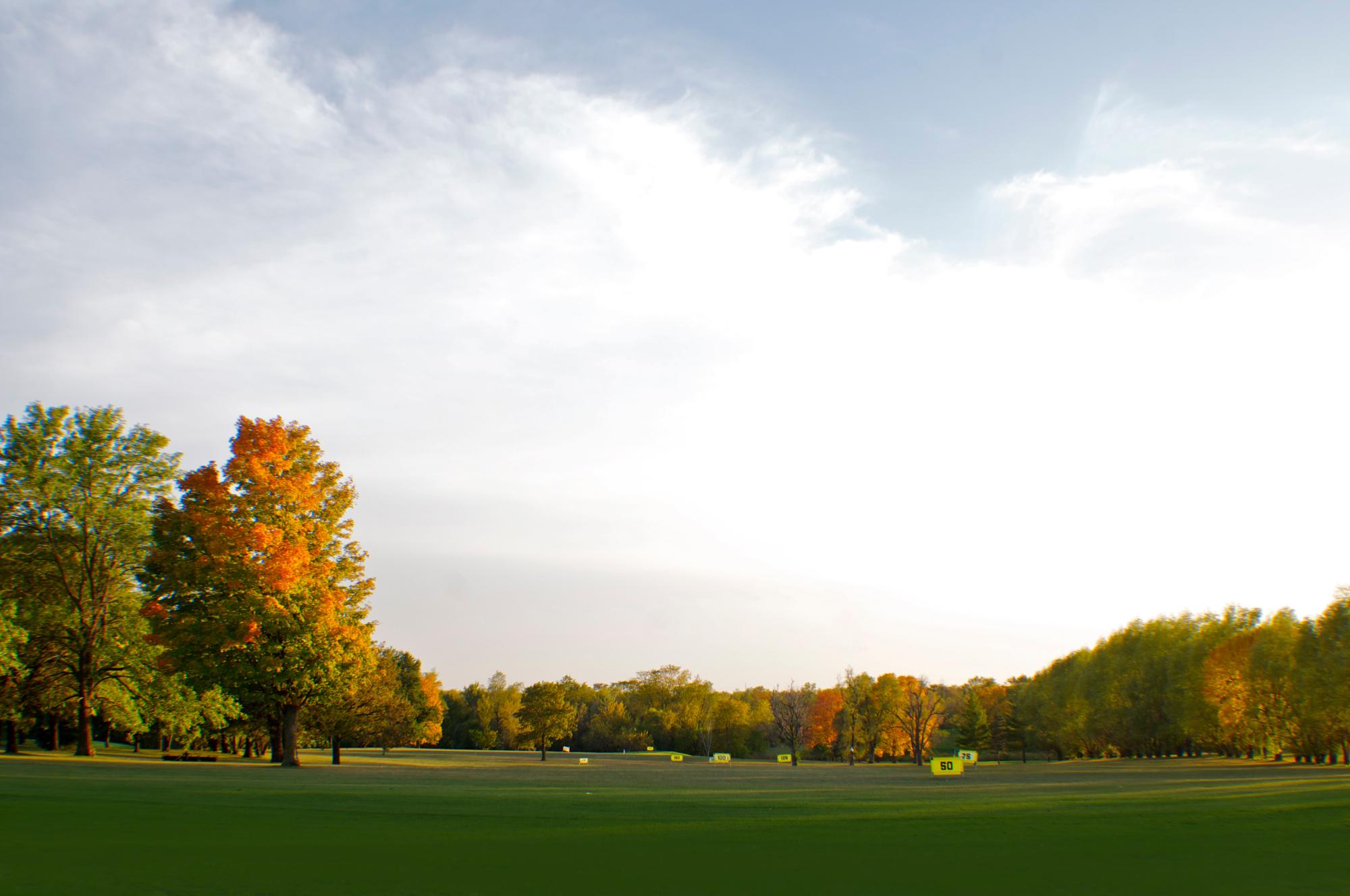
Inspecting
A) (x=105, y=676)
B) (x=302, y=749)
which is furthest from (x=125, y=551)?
(x=302, y=749)

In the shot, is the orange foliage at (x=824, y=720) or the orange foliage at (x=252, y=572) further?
the orange foliage at (x=824, y=720)

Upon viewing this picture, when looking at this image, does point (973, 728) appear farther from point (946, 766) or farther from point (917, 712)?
point (946, 766)

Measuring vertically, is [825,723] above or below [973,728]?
below

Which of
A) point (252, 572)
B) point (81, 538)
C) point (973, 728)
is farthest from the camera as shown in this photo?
point (973, 728)

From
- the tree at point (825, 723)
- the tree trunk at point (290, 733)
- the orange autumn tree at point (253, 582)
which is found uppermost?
the orange autumn tree at point (253, 582)

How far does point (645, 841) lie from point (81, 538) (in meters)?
46.7

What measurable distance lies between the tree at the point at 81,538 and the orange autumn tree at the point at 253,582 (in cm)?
644

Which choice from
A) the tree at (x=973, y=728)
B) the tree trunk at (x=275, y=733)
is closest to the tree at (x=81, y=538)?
the tree trunk at (x=275, y=733)

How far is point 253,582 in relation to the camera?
4112cm

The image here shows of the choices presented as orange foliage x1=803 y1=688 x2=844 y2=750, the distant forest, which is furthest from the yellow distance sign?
orange foliage x1=803 y1=688 x2=844 y2=750

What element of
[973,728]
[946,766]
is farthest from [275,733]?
[973,728]

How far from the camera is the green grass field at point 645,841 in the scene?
1125 centimetres

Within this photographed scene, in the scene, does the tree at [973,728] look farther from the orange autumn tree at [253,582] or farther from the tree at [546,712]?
the orange autumn tree at [253,582]

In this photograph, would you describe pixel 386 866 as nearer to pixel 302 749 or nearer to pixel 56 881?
pixel 56 881
